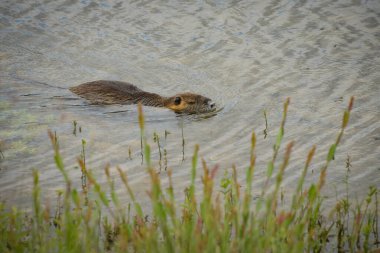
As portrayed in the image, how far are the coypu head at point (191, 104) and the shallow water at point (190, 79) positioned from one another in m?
0.13

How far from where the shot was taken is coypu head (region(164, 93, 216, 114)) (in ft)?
25.6

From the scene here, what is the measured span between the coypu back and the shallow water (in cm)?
11

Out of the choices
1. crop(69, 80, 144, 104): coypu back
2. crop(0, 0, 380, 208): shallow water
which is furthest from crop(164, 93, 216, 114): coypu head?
crop(69, 80, 144, 104): coypu back

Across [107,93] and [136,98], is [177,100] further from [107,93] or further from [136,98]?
[107,93]

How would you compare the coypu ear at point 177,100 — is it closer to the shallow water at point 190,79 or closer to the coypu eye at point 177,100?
the coypu eye at point 177,100

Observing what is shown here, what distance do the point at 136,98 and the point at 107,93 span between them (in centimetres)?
41

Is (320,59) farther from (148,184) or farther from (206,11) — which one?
(148,184)

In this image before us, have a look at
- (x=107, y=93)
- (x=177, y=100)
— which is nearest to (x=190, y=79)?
(x=177, y=100)

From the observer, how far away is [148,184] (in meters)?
5.19

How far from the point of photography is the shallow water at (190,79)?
5.77m

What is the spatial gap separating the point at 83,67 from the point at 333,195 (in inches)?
220

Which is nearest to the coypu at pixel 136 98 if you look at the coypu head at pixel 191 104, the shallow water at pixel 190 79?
the coypu head at pixel 191 104

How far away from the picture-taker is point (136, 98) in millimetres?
8047

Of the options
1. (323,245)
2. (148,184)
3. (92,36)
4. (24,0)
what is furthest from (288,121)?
(24,0)
